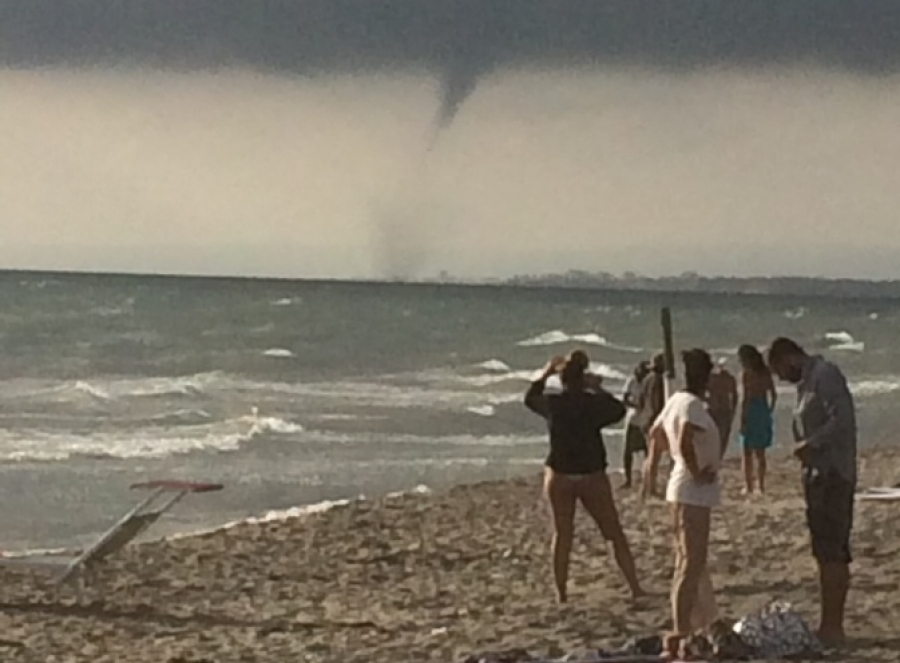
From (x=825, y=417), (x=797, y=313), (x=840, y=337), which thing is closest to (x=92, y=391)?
(x=840, y=337)

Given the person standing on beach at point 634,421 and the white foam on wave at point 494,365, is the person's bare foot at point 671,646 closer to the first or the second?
the person standing on beach at point 634,421

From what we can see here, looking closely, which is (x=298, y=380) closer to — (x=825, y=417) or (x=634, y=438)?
(x=634, y=438)

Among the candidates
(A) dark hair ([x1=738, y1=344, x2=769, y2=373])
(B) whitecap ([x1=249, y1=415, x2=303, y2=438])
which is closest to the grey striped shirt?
(A) dark hair ([x1=738, y1=344, x2=769, y2=373])

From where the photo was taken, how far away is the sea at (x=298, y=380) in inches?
857

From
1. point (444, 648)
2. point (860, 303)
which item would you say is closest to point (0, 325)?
point (860, 303)

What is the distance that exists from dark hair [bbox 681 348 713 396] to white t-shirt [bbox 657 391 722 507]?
0.04m

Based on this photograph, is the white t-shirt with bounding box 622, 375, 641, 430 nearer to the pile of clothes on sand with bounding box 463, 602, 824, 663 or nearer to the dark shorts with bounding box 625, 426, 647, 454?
the dark shorts with bounding box 625, 426, 647, 454

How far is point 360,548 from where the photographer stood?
501 inches

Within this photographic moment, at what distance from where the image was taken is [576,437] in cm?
821

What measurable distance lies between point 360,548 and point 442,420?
18.3 m

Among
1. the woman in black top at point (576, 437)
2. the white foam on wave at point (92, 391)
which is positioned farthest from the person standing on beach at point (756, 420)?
the white foam on wave at point (92, 391)

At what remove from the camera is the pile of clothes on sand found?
7.22 meters

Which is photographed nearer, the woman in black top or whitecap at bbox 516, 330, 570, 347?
the woman in black top

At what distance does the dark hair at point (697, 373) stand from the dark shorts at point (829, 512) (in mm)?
522
